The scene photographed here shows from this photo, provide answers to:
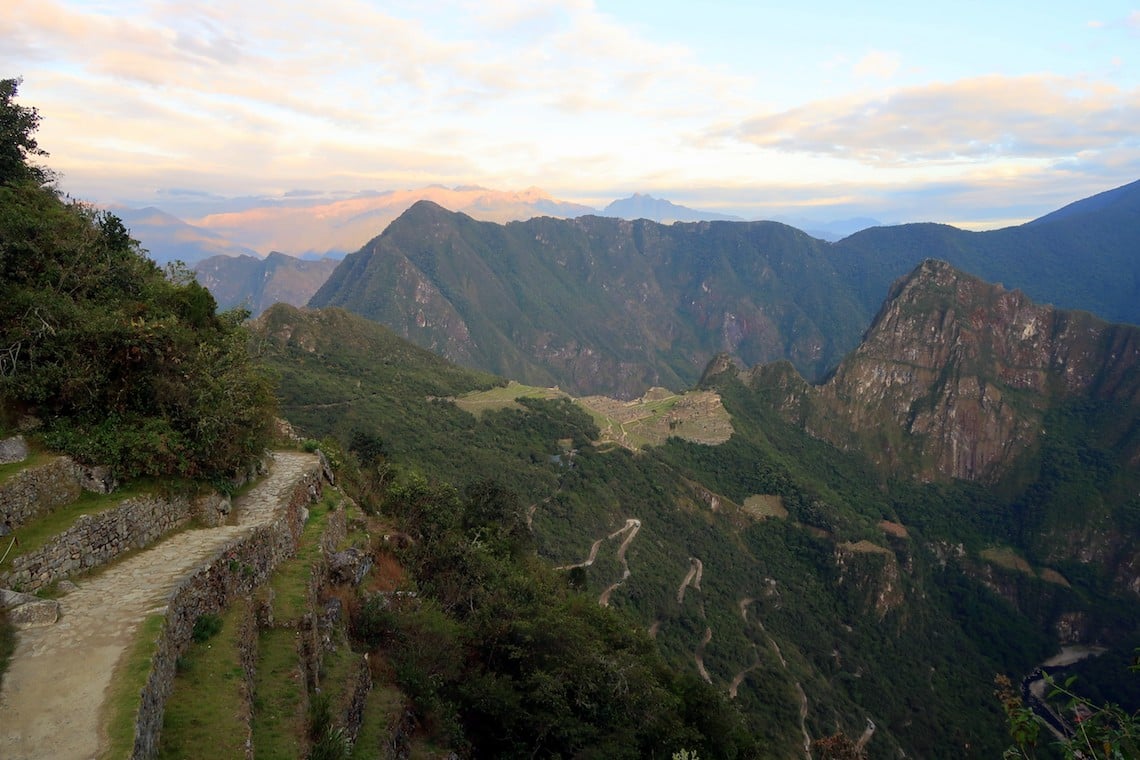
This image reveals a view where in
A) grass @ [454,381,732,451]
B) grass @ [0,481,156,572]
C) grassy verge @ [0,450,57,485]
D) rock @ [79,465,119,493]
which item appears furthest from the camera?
grass @ [454,381,732,451]

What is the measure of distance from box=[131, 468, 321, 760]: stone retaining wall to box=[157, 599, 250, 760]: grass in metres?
0.23

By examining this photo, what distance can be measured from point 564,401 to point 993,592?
8457 cm

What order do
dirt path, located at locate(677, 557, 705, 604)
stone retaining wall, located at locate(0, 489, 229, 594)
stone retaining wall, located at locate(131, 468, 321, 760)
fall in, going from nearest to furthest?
stone retaining wall, located at locate(131, 468, 321, 760), stone retaining wall, located at locate(0, 489, 229, 594), dirt path, located at locate(677, 557, 705, 604)

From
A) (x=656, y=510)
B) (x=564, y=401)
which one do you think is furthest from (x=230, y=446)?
(x=564, y=401)

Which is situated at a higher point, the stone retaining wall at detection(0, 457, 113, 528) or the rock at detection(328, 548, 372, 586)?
the stone retaining wall at detection(0, 457, 113, 528)

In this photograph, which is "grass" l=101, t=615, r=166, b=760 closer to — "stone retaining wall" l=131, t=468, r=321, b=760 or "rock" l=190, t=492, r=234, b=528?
"stone retaining wall" l=131, t=468, r=321, b=760

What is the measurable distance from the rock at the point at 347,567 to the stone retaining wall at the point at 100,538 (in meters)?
4.29

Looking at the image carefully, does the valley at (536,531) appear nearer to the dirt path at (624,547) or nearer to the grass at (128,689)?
the grass at (128,689)

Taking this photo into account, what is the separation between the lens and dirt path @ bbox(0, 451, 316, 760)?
830 cm

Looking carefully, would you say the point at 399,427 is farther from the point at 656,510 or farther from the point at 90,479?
the point at 90,479

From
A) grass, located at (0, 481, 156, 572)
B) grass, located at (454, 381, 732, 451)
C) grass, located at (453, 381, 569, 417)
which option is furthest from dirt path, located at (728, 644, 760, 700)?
grass, located at (0, 481, 156, 572)

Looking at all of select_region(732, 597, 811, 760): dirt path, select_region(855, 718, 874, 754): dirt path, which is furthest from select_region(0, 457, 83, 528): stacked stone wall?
select_region(855, 718, 874, 754): dirt path

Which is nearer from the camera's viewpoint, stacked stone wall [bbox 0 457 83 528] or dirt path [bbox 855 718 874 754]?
stacked stone wall [bbox 0 457 83 528]

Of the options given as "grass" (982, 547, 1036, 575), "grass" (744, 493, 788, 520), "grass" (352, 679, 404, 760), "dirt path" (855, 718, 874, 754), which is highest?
"grass" (352, 679, 404, 760)
